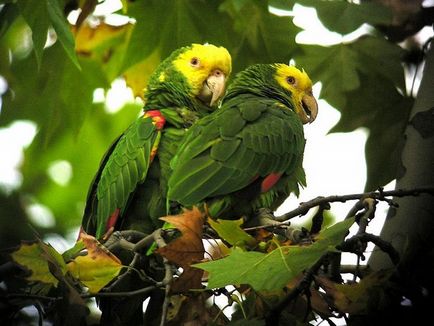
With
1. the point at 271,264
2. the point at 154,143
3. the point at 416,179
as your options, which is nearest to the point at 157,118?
the point at 154,143

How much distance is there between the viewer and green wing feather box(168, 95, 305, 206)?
8.23 feet

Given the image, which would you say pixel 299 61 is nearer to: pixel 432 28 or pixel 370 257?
pixel 432 28

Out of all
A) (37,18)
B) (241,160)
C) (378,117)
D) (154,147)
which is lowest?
(378,117)

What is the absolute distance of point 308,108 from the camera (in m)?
3.21

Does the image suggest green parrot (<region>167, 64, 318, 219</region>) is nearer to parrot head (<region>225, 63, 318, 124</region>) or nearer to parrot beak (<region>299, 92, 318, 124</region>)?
parrot head (<region>225, 63, 318, 124</region>)

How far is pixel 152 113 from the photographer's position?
10.8ft

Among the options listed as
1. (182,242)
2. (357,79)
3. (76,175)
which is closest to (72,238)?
(76,175)

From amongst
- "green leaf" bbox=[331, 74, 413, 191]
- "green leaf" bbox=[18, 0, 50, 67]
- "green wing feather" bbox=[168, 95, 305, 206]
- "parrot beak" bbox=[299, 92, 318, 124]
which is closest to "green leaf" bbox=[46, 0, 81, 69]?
"green leaf" bbox=[18, 0, 50, 67]

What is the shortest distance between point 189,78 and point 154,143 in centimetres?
46

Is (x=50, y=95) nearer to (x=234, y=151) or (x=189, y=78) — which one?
(x=189, y=78)

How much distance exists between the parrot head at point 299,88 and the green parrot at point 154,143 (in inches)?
10.9

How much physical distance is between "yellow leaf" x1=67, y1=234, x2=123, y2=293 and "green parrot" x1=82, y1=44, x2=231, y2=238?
1.03m

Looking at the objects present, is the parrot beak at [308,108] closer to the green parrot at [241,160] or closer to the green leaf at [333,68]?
the green leaf at [333,68]

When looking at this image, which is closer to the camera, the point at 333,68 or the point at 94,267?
the point at 94,267
